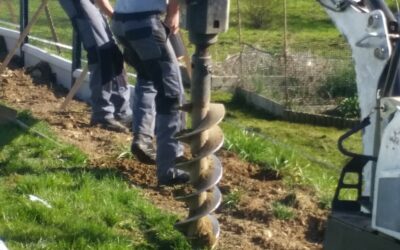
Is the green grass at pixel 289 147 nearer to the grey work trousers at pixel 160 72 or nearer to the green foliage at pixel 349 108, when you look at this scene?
the green foliage at pixel 349 108

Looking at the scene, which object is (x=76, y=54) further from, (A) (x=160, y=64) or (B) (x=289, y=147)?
(A) (x=160, y=64)

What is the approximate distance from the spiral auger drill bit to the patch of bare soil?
25 centimetres

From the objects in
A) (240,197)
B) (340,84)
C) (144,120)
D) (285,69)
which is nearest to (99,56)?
(144,120)

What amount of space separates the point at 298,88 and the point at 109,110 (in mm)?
4008

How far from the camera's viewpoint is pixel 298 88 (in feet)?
42.9

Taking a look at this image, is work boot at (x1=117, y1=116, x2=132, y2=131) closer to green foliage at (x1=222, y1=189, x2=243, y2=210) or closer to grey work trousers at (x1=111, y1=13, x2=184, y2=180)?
grey work trousers at (x1=111, y1=13, x2=184, y2=180)

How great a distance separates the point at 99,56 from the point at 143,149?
174 cm

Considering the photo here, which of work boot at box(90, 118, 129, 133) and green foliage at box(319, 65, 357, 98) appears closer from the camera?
work boot at box(90, 118, 129, 133)

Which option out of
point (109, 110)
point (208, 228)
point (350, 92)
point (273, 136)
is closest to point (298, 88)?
point (350, 92)

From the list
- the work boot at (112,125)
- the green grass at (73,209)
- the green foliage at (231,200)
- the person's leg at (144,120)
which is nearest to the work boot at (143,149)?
the person's leg at (144,120)

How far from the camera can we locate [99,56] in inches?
377

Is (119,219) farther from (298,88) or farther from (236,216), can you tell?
(298,88)

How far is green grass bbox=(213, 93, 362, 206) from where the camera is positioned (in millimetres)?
8102

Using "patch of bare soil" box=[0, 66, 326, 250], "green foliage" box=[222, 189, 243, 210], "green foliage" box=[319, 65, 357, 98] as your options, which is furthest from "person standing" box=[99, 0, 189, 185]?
"green foliage" box=[319, 65, 357, 98]
